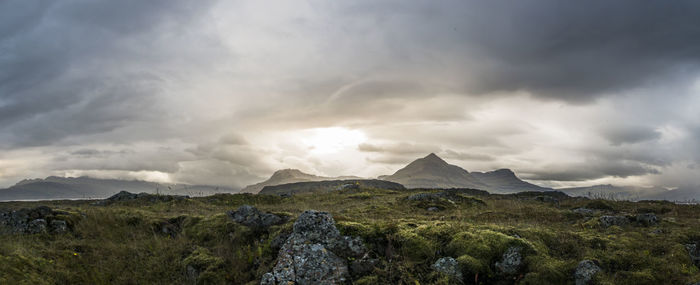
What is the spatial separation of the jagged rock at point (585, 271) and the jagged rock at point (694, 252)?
3.72m

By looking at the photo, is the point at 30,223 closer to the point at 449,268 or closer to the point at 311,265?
the point at 311,265

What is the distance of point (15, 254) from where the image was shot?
10969 millimetres

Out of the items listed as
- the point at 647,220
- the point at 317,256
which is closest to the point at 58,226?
the point at 317,256

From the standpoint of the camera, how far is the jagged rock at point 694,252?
1036 centimetres

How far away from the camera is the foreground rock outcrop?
991cm

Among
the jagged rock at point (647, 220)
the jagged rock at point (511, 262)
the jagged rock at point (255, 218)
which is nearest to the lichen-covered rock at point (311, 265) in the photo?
the jagged rock at point (255, 218)

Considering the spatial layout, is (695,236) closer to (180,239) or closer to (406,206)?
(406,206)

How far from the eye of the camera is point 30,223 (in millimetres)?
14094

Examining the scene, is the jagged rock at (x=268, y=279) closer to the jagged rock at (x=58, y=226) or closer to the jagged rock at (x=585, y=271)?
the jagged rock at (x=585, y=271)

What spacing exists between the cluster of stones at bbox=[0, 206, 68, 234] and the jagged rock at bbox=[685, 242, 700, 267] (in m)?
23.1

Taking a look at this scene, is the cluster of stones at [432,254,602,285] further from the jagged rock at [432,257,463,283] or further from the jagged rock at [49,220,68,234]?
the jagged rock at [49,220,68,234]

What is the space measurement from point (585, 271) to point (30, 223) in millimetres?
20658

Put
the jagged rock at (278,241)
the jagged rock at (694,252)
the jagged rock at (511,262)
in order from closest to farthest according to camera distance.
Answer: the jagged rock at (511,262)
the jagged rock at (694,252)
the jagged rock at (278,241)

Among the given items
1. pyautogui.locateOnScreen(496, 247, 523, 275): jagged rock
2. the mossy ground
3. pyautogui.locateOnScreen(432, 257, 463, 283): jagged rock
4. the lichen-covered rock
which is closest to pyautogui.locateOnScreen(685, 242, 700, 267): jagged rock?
the mossy ground
